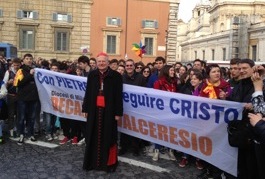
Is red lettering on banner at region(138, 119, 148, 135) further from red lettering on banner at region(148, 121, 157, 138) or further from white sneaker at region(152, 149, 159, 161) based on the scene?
white sneaker at region(152, 149, 159, 161)

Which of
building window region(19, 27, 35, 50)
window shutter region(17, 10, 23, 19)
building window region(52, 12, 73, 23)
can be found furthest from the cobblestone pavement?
building window region(52, 12, 73, 23)

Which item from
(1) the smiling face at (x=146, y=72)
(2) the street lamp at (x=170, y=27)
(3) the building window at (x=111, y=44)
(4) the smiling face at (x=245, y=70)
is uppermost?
(2) the street lamp at (x=170, y=27)

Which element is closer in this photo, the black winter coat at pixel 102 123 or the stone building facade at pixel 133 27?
the black winter coat at pixel 102 123

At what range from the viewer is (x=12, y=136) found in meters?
8.64

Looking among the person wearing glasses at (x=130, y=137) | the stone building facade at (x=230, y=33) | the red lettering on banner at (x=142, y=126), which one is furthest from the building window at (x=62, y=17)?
the stone building facade at (x=230, y=33)

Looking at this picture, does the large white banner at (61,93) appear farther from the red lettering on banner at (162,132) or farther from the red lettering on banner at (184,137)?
the red lettering on banner at (184,137)

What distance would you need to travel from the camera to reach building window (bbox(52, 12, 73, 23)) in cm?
3300

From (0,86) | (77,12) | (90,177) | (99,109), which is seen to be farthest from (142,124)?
(77,12)

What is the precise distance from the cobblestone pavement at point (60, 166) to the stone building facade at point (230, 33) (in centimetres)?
4799

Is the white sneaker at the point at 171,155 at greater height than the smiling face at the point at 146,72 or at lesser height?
lesser

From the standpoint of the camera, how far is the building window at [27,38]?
3206cm

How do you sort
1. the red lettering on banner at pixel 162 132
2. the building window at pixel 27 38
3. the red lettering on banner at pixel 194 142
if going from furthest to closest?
the building window at pixel 27 38 → the red lettering on banner at pixel 162 132 → the red lettering on banner at pixel 194 142

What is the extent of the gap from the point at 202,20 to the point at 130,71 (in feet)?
351

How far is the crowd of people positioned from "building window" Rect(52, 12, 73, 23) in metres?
23.8
